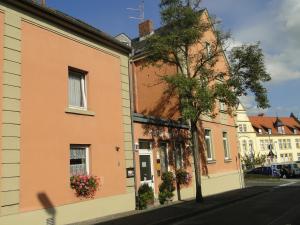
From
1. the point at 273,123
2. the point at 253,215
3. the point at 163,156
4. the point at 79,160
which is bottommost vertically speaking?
the point at 253,215

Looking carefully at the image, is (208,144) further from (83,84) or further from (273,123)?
(273,123)

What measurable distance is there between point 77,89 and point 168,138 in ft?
19.4

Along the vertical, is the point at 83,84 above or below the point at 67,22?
below

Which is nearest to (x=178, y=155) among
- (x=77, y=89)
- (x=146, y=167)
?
(x=146, y=167)

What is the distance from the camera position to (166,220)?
12.3 meters

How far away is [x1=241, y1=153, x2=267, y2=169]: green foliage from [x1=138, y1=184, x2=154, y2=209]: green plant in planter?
50878 millimetres

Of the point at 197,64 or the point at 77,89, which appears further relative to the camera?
the point at 197,64

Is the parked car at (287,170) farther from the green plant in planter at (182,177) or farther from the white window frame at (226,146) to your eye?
the green plant in planter at (182,177)

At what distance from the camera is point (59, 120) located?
40.8 ft

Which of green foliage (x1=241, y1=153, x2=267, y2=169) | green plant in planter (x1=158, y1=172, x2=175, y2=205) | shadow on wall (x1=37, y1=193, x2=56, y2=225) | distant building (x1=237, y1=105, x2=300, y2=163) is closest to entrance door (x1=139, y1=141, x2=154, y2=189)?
green plant in planter (x1=158, y1=172, x2=175, y2=205)

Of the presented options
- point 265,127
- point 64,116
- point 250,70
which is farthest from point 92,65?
point 265,127

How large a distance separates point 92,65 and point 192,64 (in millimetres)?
5986

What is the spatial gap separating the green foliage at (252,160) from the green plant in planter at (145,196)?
50878 mm

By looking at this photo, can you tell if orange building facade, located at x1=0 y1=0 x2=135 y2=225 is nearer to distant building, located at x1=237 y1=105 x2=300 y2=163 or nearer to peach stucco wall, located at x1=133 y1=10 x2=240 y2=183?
peach stucco wall, located at x1=133 y1=10 x2=240 y2=183
